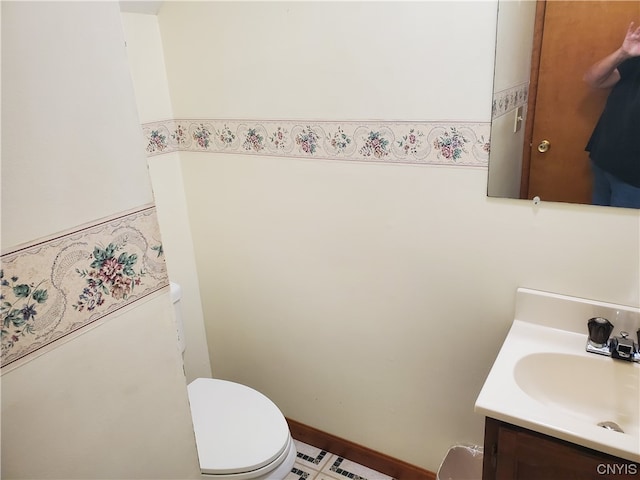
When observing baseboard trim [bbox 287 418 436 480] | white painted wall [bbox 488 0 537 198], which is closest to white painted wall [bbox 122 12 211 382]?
baseboard trim [bbox 287 418 436 480]

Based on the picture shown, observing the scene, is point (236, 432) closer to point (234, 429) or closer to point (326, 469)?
point (234, 429)

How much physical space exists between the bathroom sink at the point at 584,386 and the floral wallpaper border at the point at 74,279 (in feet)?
3.16

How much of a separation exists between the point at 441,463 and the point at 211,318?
3.66 ft

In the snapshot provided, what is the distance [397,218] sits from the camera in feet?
4.99

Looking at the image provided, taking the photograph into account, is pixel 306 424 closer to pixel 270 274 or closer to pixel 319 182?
pixel 270 274

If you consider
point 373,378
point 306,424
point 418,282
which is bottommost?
point 306,424

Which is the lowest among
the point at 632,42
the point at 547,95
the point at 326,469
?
the point at 326,469

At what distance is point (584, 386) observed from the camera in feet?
4.05

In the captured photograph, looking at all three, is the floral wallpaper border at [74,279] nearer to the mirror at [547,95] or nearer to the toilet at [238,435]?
the toilet at [238,435]

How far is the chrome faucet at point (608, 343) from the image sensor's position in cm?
119

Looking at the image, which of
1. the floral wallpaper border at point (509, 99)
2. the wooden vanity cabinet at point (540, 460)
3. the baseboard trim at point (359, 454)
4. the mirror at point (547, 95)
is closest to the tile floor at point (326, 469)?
the baseboard trim at point (359, 454)

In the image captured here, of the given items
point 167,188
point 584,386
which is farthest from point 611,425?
point 167,188

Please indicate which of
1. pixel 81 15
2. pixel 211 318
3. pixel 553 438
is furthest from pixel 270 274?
pixel 81 15

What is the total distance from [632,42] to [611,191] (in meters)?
0.36
